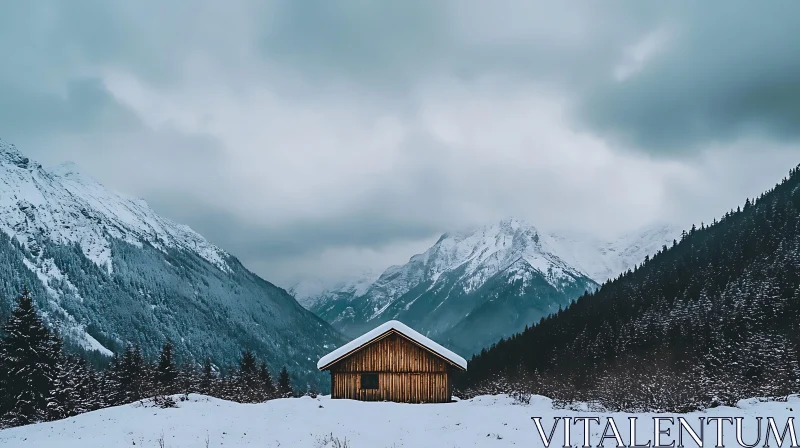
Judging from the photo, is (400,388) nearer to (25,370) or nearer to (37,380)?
(37,380)

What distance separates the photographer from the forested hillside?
7388 cm

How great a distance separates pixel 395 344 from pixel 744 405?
21.8 m

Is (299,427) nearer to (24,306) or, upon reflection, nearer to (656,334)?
(24,306)

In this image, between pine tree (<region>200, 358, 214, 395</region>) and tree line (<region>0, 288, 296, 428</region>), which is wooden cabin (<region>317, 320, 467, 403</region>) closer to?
tree line (<region>0, 288, 296, 428</region>)

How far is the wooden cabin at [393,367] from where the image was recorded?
41.0 m

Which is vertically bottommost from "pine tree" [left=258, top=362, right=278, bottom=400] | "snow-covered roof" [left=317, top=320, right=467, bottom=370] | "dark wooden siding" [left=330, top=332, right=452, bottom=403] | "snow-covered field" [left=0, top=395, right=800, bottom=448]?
"pine tree" [left=258, top=362, right=278, bottom=400]

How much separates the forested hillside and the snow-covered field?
30.4 m

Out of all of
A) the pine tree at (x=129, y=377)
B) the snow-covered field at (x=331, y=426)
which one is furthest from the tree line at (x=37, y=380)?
the snow-covered field at (x=331, y=426)

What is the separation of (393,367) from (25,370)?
26511 millimetres

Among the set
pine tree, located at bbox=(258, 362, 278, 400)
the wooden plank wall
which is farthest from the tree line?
pine tree, located at bbox=(258, 362, 278, 400)

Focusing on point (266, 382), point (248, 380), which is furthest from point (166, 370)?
point (266, 382)

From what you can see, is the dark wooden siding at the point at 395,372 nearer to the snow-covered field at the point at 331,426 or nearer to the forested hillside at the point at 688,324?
the snow-covered field at the point at 331,426

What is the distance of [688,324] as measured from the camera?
96125 millimetres

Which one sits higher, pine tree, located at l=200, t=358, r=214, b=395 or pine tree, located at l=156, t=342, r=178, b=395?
pine tree, located at l=156, t=342, r=178, b=395
